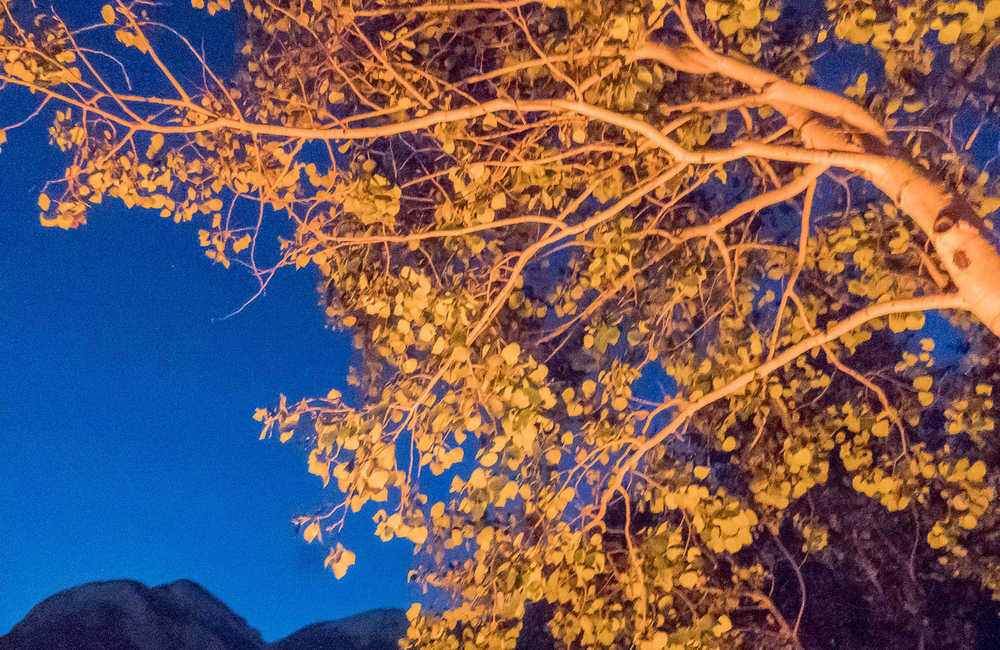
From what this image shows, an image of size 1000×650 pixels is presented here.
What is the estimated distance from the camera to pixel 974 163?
570cm

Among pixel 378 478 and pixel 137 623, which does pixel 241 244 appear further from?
pixel 137 623

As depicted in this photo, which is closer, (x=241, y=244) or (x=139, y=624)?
(x=241, y=244)

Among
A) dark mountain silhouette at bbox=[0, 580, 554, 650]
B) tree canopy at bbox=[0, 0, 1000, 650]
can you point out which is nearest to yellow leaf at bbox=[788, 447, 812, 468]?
tree canopy at bbox=[0, 0, 1000, 650]

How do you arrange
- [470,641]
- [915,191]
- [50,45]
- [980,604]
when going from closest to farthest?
1. [915,191]
2. [50,45]
3. [470,641]
4. [980,604]

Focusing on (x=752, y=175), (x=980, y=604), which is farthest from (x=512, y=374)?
(x=980, y=604)

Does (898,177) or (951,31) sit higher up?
(951,31)

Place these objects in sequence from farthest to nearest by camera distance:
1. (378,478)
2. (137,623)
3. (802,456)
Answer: (137,623)
(802,456)
(378,478)

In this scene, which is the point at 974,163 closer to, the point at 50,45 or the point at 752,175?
the point at 752,175

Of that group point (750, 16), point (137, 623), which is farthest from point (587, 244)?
point (137, 623)

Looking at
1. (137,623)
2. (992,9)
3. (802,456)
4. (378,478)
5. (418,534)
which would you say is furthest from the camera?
(137,623)

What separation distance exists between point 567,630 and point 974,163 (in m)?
5.24

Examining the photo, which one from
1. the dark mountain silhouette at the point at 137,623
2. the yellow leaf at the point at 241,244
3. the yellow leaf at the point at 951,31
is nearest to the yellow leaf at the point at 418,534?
the yellow leaf at the point at 241,244

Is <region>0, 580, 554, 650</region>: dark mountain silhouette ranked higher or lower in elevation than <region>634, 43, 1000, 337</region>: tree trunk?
higher

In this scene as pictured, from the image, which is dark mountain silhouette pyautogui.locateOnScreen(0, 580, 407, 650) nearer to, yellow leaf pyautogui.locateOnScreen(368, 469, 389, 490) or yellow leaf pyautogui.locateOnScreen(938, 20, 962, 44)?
yellow leaf pyautogui.locateOnScreen(368, 469, 389, 490)
